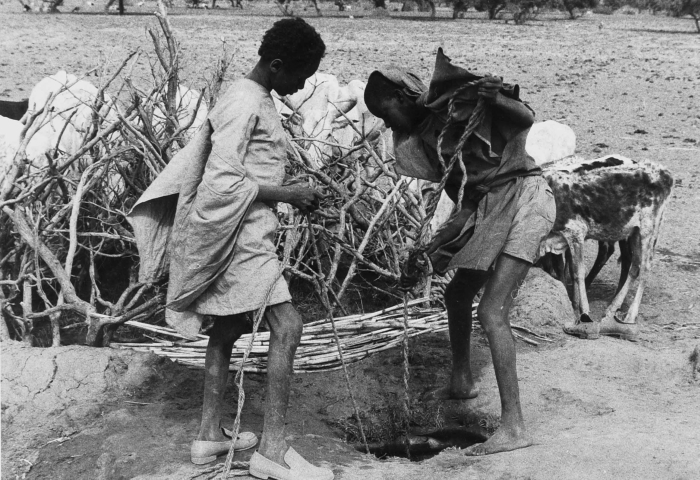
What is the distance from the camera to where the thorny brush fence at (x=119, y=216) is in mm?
4477

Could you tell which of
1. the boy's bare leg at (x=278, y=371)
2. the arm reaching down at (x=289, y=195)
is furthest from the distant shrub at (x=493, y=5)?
the boy's bare leg at (x=278, y=371)

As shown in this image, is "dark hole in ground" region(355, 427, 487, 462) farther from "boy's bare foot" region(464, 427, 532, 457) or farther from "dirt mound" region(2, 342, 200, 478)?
"dirt mound" region(2, 342, 200, 478)

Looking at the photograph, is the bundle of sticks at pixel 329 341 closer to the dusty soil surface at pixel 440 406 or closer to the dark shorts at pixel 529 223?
the dusty soil surface at pixel 440 406

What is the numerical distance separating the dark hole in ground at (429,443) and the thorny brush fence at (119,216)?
0.77 m

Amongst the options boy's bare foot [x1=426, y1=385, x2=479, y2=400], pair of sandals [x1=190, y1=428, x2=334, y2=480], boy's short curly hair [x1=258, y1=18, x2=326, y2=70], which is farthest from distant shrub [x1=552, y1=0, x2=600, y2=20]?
pair of sandals [x1=190, y1=428, x2=334, y2=480]

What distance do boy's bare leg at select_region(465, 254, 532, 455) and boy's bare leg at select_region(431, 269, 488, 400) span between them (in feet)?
1.15

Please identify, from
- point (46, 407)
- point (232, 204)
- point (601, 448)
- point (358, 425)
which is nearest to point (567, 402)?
point (601, 448)

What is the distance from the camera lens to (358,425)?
4008 millimetres

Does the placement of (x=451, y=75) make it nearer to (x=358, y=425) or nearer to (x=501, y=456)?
(x=501, y=456)

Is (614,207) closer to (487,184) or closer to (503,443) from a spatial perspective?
(487,184)

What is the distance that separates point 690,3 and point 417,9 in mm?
15000

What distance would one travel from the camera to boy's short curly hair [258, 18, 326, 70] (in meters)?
2.90

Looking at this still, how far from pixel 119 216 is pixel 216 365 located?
239cm

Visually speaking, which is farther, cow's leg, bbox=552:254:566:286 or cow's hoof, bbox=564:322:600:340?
cow's leg, bbox=552:254:566:286
